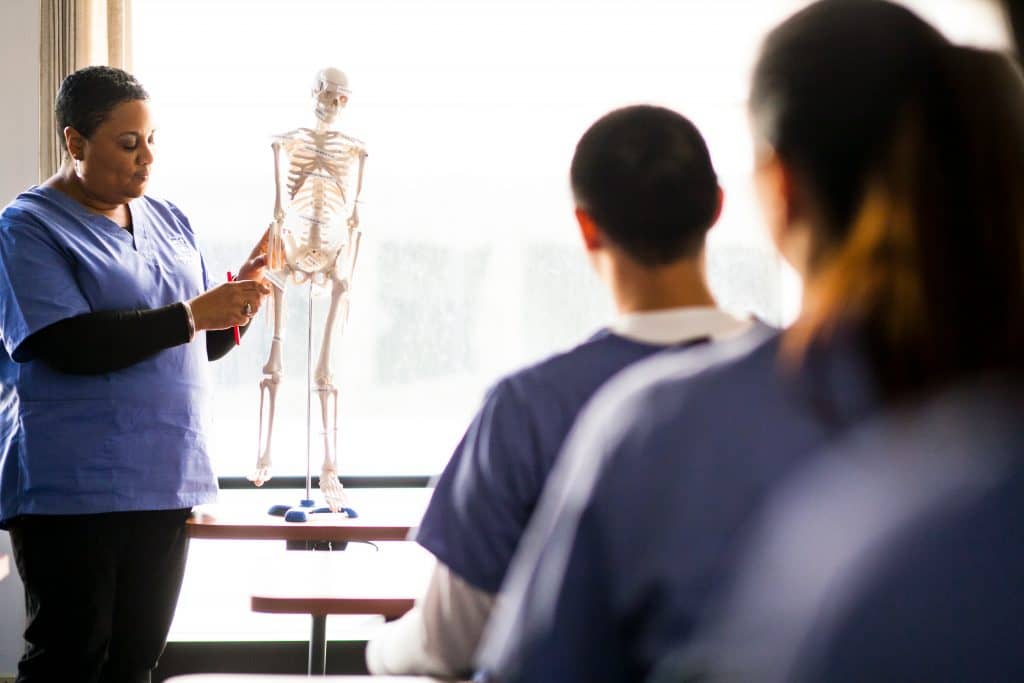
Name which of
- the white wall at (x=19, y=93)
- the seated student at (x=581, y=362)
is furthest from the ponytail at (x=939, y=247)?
the white wall at (x=19, y=93)

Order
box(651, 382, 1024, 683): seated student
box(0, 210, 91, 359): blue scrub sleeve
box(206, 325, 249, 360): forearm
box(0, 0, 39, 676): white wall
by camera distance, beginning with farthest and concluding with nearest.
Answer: box(0, 0, 39, 676): white wall, box(206, 325, 249, 360): forearm, box(0, 210, 91, 359): blue scrub sleeve, box(651, 382, 1024, 683): seated student

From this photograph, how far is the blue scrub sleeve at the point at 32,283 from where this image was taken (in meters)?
1.83

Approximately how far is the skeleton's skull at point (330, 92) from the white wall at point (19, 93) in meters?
1.37

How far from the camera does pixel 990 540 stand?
458mm

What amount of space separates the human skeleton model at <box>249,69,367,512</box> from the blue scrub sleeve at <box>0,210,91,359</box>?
21.6 inches

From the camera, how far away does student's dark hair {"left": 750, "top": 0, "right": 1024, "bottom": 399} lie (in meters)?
0.47

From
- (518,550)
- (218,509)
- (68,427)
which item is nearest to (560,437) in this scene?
(518,550)

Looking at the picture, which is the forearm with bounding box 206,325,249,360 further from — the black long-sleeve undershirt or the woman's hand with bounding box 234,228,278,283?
the black long-sleeve undershirt

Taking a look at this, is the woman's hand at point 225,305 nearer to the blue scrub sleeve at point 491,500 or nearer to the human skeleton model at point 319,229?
the human skeleton model at point 319,229

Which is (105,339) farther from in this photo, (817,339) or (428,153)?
(428,153)

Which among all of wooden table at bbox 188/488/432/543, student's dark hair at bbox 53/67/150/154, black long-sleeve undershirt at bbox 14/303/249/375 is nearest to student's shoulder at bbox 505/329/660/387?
wooden table at bbox 188/488/432/543

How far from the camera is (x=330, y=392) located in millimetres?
2404

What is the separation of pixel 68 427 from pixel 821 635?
1.75 m

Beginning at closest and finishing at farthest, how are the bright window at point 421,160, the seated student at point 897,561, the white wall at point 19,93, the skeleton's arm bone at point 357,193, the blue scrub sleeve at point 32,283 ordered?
the seated student at point 897,561
the blue scrub sleeve at point 32,283
the skeleton's arm bone at point 357,193
the white wall at point 19,93
the bright window at point 421,160
